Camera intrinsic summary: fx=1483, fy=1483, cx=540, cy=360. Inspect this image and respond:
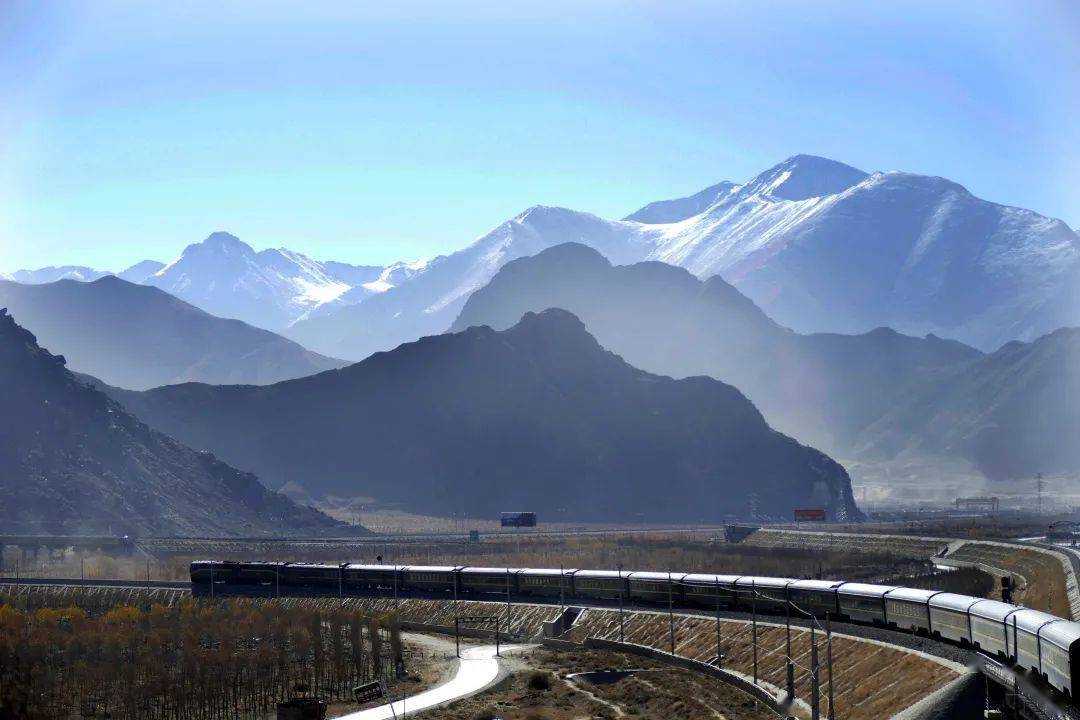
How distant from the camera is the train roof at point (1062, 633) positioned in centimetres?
5762

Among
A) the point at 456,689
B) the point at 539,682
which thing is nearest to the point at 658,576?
the point at 539,682

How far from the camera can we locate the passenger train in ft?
212

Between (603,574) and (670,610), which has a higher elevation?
(603,574)

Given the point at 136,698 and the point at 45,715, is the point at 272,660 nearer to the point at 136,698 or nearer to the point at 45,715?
the point at 136,698

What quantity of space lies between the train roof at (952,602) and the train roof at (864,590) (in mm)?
8473

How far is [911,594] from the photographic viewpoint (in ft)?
285

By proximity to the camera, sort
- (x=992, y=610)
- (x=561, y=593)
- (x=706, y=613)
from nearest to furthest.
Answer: (x=992, y=610) < (x=706, y=613) < (x=561, y=593)

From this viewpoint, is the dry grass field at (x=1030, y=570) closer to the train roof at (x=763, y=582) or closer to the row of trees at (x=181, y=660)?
the train roof at (x=763, y=582)

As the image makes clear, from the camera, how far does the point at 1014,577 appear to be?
142m

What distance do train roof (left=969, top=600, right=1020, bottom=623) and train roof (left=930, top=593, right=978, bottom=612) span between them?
136 centimetres

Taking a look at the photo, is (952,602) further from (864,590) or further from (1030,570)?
(1030,570)

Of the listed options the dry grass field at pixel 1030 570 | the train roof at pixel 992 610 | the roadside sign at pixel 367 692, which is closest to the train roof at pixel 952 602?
the train roof at pixel 992 610

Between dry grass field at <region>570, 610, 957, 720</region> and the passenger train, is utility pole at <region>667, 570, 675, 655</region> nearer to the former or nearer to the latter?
the passenger train

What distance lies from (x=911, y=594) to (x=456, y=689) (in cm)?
3107
